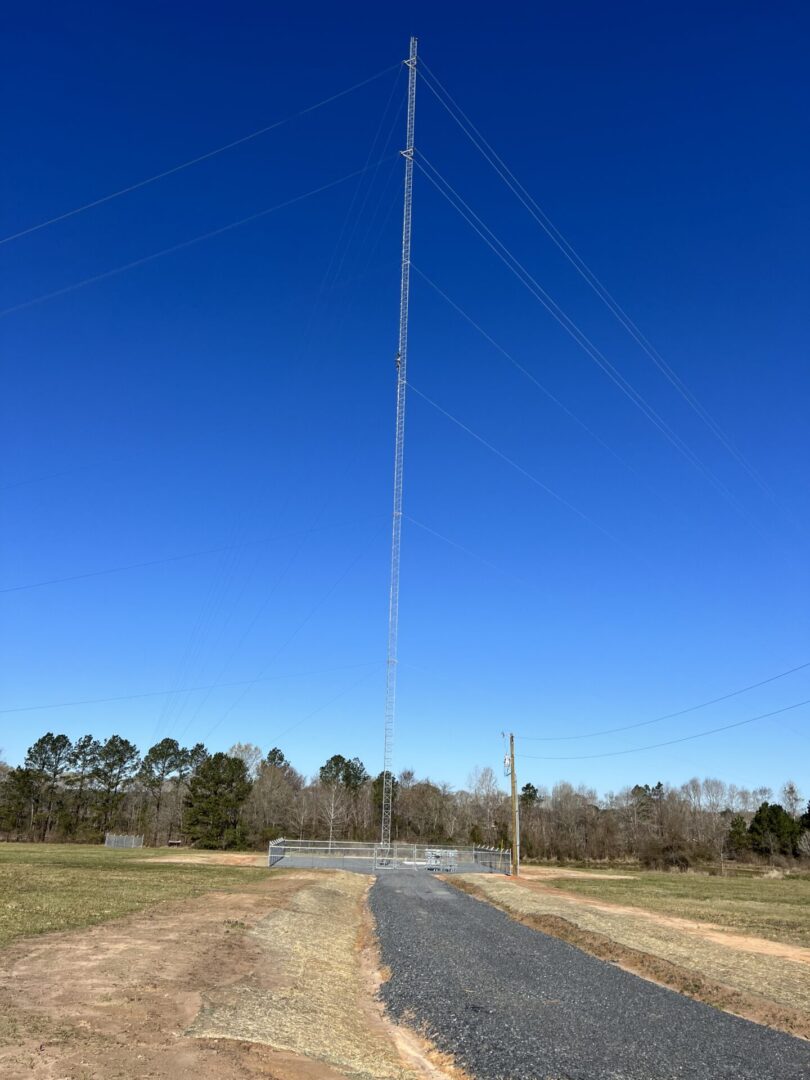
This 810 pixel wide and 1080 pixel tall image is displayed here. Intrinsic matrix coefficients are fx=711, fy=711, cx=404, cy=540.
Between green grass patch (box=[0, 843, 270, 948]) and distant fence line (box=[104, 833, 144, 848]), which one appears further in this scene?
distant fence line (box=[104, 833, 144, 848])

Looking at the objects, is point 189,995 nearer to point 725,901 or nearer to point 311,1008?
point 311,1008

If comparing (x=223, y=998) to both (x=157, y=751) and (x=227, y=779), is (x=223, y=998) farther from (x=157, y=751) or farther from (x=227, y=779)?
(x=157, y=751)

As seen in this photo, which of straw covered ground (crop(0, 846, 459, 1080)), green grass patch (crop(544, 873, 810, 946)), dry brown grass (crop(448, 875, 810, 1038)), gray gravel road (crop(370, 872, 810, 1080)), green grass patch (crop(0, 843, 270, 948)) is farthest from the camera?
green grass patch (crop(544, 873, 810, 946))

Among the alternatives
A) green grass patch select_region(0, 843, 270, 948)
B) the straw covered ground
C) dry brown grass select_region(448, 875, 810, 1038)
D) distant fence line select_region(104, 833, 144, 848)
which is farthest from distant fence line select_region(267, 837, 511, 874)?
the straw covered ground

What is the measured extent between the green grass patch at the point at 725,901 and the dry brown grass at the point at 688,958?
232 centimetres

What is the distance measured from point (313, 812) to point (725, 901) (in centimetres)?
8977

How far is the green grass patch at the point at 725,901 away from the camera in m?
29.3

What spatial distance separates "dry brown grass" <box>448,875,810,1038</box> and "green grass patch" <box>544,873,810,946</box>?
232 centimetres

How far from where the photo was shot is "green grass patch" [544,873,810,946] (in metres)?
29.3

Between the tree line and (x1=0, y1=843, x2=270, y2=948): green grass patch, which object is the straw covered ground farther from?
the tree line

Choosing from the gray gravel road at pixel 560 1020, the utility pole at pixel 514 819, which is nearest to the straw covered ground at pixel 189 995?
the gray gravel road at pixel 560 1020

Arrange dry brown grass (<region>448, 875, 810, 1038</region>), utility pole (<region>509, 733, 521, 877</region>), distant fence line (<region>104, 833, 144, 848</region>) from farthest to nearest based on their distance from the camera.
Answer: distant fence line (<region>104, 833, 144, 848</region>) → utility pole (<region>509, 733, 521, 877</region>) → dry brown grass (<region>448, 875, 810, 1038</region>)

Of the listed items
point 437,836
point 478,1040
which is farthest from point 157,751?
point 478,1040

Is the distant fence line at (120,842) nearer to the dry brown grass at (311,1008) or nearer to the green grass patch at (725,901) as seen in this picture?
the green grass patch at (725,901)
